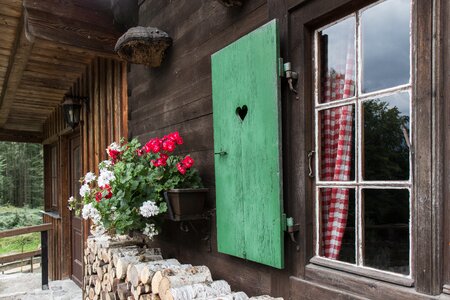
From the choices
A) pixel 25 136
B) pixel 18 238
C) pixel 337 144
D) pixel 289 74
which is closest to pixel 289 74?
pixel 289 74

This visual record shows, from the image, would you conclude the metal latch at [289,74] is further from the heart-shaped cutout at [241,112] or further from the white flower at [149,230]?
the white flower at [149,230]

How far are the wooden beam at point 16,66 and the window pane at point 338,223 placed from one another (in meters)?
2.78

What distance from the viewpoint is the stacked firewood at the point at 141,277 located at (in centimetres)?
181

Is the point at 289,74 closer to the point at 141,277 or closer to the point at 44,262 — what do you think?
the point at 141,277

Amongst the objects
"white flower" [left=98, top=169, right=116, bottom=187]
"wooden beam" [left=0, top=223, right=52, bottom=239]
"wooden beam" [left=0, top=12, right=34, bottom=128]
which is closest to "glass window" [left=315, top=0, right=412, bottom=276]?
"white flower" [left=98, top=169, right=116, bottom=187]

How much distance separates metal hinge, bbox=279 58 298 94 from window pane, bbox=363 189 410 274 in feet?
1.82

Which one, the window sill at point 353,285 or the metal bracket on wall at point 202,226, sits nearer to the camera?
the window sill at point 353,285

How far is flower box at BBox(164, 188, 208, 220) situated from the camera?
6.79 feet

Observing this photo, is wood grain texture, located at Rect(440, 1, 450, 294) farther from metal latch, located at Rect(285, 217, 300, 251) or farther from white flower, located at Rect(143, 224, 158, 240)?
white flower, located at Rect(143, 224, 158, 240)

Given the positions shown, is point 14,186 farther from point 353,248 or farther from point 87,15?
point 353,248

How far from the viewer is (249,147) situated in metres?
1.75

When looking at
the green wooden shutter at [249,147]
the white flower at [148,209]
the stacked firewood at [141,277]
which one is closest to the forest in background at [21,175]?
the stacked firewood at [141,277]

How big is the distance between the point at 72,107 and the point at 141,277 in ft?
10.8

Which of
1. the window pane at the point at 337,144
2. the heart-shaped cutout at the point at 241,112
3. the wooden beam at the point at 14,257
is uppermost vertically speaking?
the heart-shaped cutout at the point at 241,112
